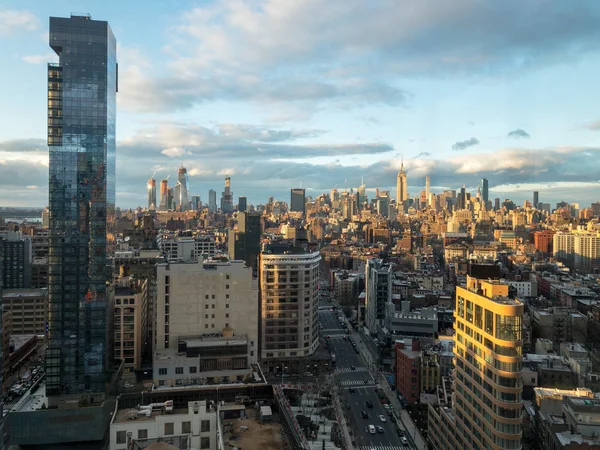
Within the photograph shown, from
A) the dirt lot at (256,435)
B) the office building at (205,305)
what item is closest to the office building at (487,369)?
the dirt lot at (256,435)

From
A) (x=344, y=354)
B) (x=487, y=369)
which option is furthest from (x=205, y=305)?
(x=487, y=369)

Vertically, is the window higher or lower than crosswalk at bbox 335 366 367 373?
higher

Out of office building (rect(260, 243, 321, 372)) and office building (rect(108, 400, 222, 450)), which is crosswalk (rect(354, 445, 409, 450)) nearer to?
office building (rect(260, 243, 321, 372))

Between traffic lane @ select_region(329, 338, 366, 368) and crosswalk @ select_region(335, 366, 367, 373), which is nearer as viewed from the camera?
crosswalk @ select_region(335, 366, 367, 373)

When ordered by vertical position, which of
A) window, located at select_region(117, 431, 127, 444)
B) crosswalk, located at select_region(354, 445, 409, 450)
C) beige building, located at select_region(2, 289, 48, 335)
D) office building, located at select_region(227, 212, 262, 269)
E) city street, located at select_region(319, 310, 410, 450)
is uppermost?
office building, located at select_region(227, 212, 262, 269)

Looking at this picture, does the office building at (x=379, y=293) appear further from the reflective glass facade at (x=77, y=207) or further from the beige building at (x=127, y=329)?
the reflective glass facade at (x=77, y=207)

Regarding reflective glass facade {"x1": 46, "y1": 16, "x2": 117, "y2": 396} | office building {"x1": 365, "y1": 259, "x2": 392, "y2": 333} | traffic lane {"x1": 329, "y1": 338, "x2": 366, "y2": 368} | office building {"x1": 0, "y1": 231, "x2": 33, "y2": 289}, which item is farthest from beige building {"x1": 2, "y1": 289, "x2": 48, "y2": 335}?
office building {"x1": 365, "y1": 259, "x2": 392, "y2": 333}

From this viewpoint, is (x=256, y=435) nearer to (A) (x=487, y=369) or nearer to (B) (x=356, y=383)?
(A) (x=487, y=369)

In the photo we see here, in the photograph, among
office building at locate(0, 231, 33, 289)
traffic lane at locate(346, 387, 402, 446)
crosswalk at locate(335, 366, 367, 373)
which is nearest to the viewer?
traffic lane at locate(346, 387, 402, 446)
